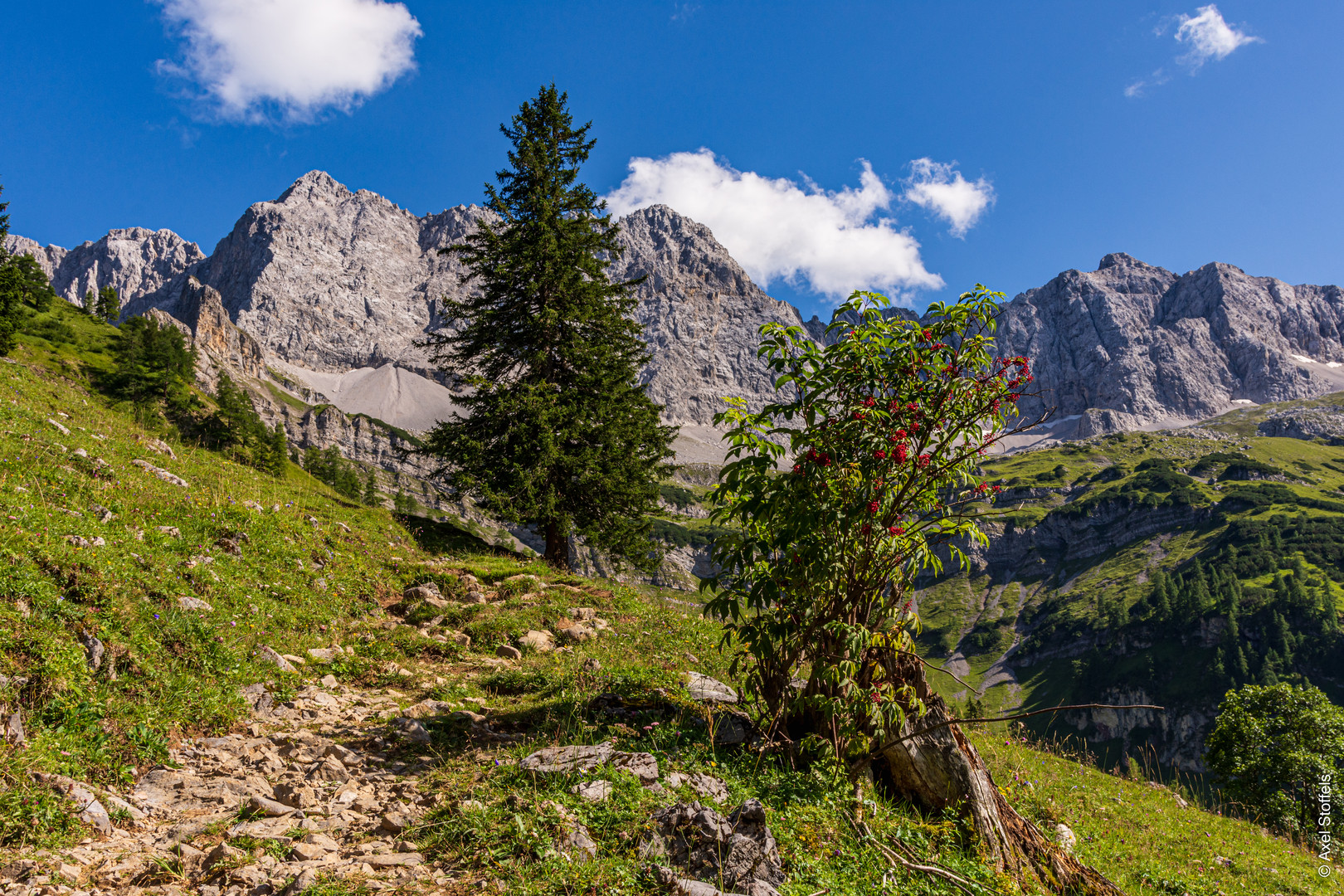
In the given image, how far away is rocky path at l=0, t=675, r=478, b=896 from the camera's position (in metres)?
4.53

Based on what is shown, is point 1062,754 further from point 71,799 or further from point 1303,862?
point 71,799

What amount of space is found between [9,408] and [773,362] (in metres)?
15.9

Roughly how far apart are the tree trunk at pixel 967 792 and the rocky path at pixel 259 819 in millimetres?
5125

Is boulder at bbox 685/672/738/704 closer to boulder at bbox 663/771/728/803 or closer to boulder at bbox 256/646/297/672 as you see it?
boulder at bbox 663/771/728/803

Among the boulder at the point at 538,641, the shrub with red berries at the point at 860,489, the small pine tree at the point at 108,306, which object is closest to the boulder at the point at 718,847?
the shrub with red berries at the point at 860,489

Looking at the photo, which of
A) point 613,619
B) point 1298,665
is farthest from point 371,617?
point 1298,665

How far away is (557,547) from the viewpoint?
21250 millimetres

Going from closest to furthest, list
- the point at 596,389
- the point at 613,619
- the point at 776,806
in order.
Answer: the point at 776,806 < the point at 613,619 < the point at 596,389

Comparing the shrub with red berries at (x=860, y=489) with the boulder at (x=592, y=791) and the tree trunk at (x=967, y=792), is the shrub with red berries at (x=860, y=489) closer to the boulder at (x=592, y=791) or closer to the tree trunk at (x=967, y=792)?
the tree trunk at (x=967, y=792)

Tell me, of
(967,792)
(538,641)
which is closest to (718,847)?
(967,792)

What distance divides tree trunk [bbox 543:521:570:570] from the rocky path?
42.8 feet

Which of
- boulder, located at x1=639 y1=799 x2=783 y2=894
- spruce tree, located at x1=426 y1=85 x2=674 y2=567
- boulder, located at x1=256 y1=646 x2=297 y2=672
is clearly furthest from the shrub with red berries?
spruce tree, located at x1=426 y1=85 x2=674 y2=567

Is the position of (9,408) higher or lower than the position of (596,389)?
lower

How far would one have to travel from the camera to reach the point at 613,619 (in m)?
14.4
